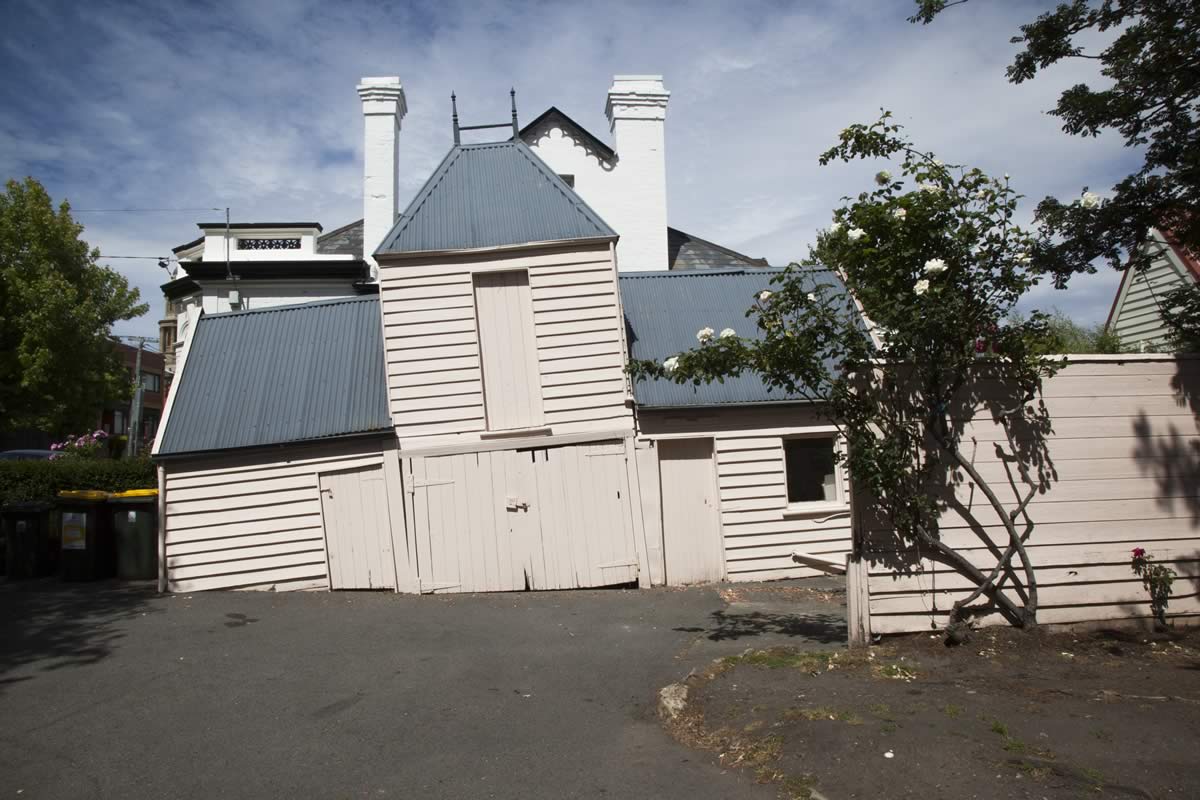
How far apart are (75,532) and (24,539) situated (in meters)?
1.24

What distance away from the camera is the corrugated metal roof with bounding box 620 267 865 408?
1245 centimetres

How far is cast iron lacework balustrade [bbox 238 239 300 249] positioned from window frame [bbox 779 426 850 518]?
40.6 ft

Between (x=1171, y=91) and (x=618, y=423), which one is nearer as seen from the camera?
(x=1171, y=91)

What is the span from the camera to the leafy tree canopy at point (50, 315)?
22609 millimetres

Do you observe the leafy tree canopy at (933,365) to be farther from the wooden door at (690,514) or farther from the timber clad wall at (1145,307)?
the timber clad wall at (1145,307)

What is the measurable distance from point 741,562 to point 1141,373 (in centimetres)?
590

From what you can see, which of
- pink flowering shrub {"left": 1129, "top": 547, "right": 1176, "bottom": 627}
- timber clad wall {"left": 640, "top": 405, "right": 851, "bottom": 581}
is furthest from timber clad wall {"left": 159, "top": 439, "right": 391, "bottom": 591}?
pink flowering shrub {"left": 1129, "top": 547, "right": 1176, "bottom": 627}

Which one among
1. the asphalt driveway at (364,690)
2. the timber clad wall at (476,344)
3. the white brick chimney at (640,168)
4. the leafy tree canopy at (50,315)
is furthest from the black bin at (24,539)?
the white brick chimney at (640,168)

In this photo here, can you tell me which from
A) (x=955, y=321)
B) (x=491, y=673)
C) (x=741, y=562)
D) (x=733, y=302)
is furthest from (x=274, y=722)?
(x=733, y=302)

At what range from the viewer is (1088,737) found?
5.09 metres

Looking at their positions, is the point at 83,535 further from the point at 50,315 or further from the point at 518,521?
the point at 50,315

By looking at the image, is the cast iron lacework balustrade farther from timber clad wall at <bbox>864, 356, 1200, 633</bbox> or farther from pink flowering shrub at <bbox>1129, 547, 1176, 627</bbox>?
pink flowering shrub at <bbox>1129, 547, 1176, 627</bbox>

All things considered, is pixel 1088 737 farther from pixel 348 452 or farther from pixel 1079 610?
pixel 348 452

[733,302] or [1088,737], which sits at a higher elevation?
[733,302]
